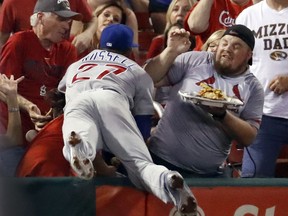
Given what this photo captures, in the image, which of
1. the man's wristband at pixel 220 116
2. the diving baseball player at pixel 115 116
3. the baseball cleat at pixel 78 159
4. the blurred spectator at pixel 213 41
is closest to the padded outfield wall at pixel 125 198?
the diving baseball player at pixel 115 116

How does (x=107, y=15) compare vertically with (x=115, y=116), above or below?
above

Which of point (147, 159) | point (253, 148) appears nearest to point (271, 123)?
point (253, 148)

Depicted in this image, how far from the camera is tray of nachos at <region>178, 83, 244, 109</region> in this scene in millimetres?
5672

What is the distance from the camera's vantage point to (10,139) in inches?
248

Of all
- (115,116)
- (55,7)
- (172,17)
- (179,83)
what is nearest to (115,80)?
(115,116)

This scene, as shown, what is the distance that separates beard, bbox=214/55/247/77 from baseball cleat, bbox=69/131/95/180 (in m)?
1.27

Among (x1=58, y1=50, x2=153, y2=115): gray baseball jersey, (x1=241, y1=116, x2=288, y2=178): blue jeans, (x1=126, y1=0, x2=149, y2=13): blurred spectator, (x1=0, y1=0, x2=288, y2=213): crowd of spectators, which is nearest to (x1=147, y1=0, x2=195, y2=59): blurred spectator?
(x1=0, y1=0, x2=288, y2=213): crowd of spectators

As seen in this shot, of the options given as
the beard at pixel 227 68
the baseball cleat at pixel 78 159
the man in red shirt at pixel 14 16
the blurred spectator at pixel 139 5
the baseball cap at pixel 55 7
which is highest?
the baseball cap at pixel 55 7

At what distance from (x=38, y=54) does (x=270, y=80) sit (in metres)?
1.71

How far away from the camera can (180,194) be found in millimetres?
5336

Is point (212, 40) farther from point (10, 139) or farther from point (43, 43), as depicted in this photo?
point (10, 139)

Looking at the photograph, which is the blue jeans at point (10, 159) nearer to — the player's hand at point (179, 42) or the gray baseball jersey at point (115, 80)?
the gray baseball jersey at point (115, 80)

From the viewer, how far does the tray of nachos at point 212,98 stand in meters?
5.67

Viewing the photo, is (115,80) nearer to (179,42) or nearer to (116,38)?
(116,38)
